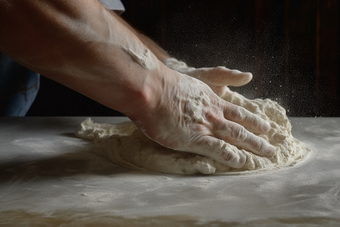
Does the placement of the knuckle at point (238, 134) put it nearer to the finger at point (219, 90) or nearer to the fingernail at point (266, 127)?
the fingernail at point (266, 127)

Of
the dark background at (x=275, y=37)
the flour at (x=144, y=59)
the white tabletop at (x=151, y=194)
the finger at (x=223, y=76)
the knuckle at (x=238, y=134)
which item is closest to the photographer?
the white tabletop at (x=151, y=194)

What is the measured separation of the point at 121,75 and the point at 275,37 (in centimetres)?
204

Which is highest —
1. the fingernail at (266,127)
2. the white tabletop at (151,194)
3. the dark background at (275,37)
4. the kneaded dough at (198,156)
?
the dark background at (275,37)

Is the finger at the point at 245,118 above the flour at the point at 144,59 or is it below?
below

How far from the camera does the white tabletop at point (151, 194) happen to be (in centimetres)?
80

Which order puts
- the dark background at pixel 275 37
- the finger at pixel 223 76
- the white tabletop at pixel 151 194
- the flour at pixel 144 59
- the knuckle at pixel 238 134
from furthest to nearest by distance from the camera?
the dark background at pixel 275 37
the finger at pixel 223 76
the knuckle at pixel 238 134
the flour at pixel 144 59
the white tabletop at pixel 151 194

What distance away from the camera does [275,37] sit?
274 cm

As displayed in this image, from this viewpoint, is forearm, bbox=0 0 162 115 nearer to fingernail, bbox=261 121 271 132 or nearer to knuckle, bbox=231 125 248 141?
knuckle, bbox=231 125 248 141

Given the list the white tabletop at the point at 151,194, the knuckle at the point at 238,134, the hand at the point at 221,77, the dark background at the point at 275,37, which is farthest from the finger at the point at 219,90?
the dark background at the point at 275,37

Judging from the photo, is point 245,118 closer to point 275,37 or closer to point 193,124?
point 193,124

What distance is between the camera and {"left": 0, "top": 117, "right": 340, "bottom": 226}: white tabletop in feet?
2.62

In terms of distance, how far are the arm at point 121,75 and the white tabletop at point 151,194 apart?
0.45 ft

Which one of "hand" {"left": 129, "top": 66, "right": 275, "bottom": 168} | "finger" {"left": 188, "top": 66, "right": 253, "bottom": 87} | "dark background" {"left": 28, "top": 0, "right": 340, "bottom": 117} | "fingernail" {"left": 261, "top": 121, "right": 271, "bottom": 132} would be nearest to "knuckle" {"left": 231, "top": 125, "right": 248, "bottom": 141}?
"hand" {"left": 129, "top": 66, "right": 275, "bottom": 168}

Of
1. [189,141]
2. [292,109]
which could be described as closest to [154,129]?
[189,141]
